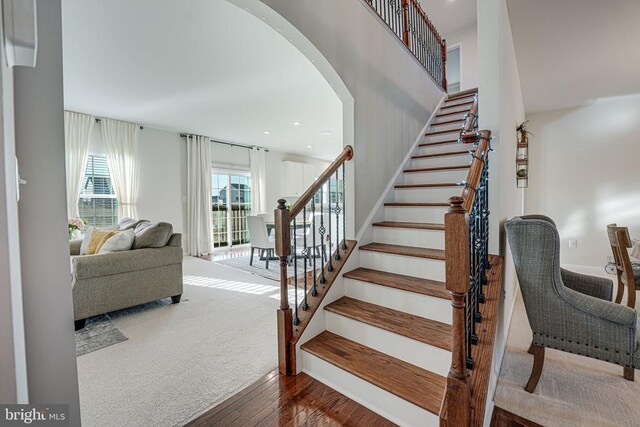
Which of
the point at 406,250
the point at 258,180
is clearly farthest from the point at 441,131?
the point at 258,180

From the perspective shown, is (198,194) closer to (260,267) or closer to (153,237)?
(260,267)

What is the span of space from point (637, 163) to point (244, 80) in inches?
238

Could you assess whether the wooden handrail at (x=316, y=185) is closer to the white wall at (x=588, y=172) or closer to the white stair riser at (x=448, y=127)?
the white stair riser at (x=448, y=127)

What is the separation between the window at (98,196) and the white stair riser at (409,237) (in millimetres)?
5189

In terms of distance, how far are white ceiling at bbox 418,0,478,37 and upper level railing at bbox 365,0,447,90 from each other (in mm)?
778

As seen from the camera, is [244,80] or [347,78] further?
[244,80]

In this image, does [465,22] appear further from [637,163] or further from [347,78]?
[347,78]

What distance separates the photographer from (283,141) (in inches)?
279

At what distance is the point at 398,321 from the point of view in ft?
5.91

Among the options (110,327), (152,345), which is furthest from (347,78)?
(110,327)

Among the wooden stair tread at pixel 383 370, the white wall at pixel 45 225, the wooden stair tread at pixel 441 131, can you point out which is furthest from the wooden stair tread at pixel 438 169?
the white wall at pixel 45 225

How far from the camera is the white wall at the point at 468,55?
5.59m

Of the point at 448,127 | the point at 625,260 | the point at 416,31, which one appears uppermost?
the point at 416,31

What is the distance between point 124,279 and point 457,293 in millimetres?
3114
